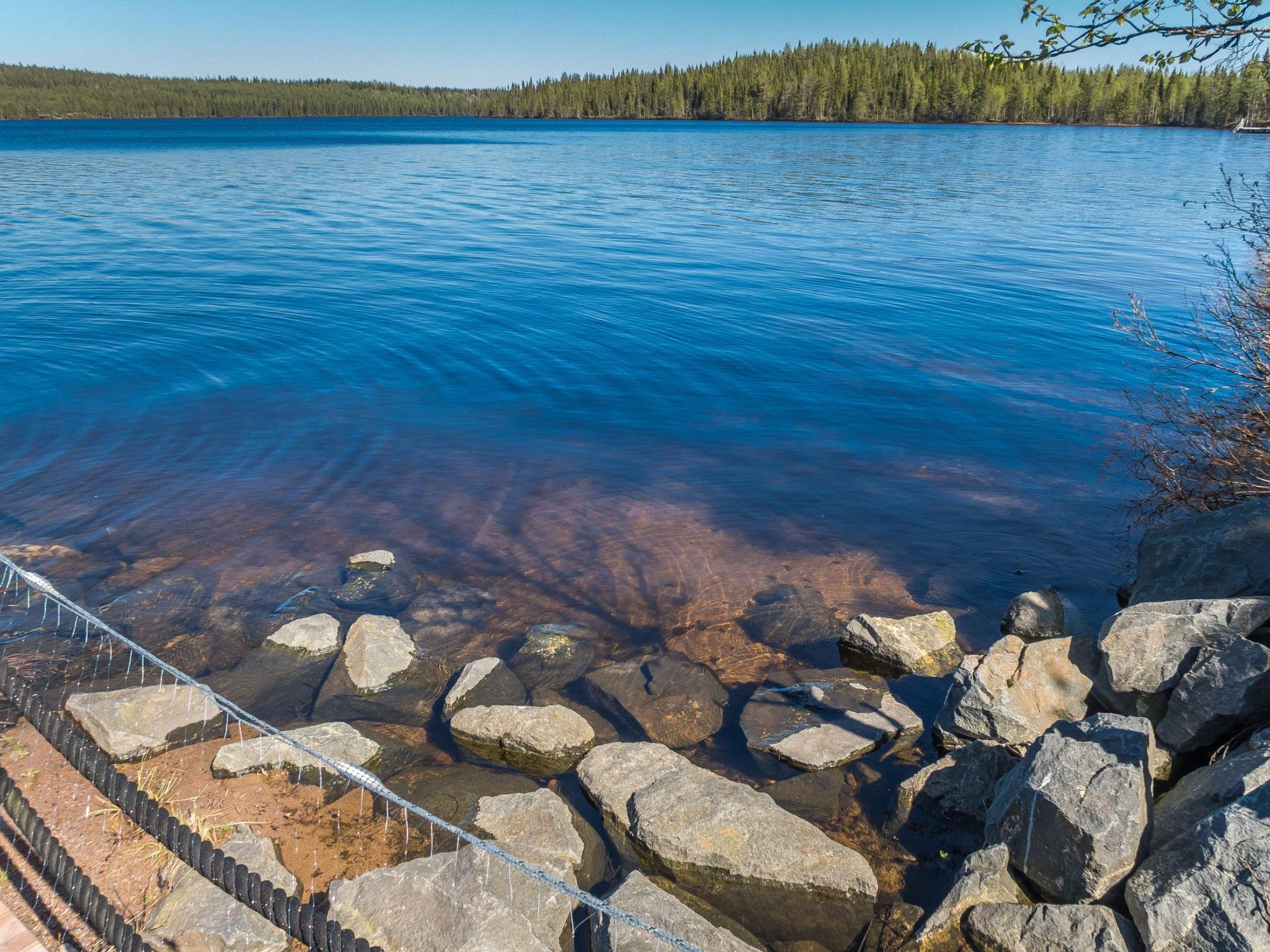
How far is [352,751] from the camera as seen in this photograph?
6156mm

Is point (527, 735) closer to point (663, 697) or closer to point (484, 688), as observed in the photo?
point (484, 688)

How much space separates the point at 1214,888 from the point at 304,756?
228 inches

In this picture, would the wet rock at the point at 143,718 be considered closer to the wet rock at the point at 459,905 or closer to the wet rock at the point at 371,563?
the wet rock at the point at 459,905

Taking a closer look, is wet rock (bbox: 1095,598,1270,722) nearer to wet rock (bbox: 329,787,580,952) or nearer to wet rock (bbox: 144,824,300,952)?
wet rock (bbox: 329,787,580,952)

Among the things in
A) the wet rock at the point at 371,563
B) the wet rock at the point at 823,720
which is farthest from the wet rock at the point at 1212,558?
the wet rock at the point at 371,563

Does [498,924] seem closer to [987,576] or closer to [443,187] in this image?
[987,576]

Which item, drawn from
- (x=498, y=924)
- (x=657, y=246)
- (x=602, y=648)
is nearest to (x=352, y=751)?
(x=498, y=924)

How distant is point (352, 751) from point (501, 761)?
3.81 feet

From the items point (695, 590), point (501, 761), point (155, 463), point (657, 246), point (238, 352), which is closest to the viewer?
point (501, 761)

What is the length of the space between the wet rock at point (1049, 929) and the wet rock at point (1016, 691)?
195 centimetres

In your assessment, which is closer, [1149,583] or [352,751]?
[352,751]

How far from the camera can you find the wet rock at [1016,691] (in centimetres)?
638

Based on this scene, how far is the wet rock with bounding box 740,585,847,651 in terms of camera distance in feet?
27.5

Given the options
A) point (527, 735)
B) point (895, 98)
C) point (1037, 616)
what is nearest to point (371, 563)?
point (527, 735)
